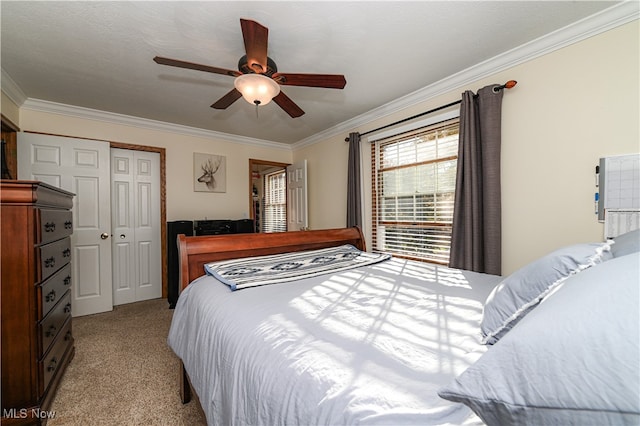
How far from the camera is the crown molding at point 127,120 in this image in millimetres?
3141

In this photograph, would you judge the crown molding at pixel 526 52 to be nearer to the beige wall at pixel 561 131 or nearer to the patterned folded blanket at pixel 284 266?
the beige wall at pixel 561 131

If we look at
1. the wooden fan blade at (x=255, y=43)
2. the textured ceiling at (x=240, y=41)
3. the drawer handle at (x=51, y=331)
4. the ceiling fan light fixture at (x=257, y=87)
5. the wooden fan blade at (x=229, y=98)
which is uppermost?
the textured ceiling at (x=240, y=41)

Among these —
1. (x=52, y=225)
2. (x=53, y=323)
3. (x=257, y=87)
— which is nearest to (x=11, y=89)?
(x=52, y=225)

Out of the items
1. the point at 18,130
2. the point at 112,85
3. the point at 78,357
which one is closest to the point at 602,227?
the point at 78,357

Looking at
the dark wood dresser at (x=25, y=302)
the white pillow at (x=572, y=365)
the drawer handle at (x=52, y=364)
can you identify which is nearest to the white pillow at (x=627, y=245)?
the white pillow at (x=572, y=365)

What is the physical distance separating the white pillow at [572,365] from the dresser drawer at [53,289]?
2.18 metres

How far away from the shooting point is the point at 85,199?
10.7 ft

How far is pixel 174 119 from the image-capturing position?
375 cm

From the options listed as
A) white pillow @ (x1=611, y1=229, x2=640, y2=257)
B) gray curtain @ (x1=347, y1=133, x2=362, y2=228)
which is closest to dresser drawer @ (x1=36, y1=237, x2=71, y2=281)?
white pillow @ (x1=611, y1=229, x2=640, y2=257)

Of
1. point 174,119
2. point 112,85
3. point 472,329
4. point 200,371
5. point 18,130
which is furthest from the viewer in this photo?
point 174,119

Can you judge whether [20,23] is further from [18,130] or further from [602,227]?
[602,227]

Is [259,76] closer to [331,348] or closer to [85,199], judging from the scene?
[331,348]

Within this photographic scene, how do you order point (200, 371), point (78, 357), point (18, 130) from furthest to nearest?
1. point (18, 130)
2. point (78, 357)
3. point (200, 371)

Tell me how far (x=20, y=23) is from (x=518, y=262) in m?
4.19
